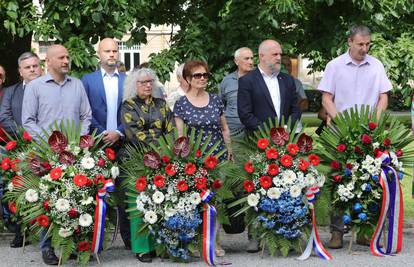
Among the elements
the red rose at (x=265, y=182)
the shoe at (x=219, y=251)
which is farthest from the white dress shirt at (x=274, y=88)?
the shoe at (x=219, y=251)

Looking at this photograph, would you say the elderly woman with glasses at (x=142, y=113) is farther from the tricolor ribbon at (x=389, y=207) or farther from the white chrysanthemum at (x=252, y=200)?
the tricolor ribbon at (x=389, y=207)

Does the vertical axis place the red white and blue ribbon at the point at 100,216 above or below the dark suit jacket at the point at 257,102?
below

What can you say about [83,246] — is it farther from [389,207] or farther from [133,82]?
[389,207]

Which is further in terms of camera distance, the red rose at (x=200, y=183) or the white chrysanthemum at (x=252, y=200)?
the white chrysanthemum at (x=252, y=200)

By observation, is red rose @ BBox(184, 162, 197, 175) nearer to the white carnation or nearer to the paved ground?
the white carnation

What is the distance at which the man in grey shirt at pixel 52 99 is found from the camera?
27.2 feet

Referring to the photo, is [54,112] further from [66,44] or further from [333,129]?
[333,129]

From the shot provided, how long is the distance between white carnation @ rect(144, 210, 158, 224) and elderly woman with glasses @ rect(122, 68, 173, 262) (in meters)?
0.41

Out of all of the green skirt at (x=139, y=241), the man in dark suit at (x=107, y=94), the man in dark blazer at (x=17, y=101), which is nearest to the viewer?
the green skirt at (x=139, y=241)

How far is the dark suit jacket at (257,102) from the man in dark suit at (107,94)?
1235 millimetres

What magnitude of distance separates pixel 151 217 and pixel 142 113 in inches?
42.1

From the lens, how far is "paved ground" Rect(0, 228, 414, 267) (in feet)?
26.1

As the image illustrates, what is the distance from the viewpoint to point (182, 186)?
7809 mm

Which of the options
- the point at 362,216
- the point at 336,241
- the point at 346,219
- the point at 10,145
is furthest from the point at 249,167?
the point at 10,145
